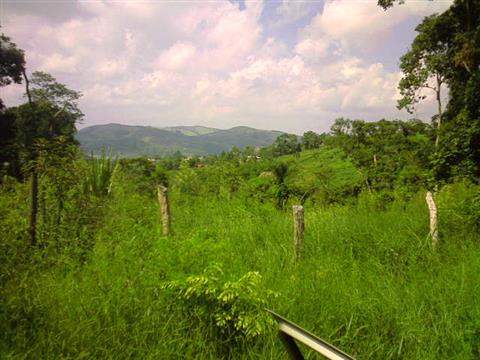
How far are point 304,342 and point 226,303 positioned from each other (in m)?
1.94

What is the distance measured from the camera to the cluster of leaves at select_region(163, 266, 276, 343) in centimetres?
246

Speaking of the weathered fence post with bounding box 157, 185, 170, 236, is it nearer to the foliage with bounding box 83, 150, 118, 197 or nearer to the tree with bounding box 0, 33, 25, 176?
the foliage with bounding box 83, 150, 118, 197

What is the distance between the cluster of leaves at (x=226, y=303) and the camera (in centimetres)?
246

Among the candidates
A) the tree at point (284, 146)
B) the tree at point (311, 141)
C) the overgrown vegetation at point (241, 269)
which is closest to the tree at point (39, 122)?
the overgrown vegetation at point (241, 269)

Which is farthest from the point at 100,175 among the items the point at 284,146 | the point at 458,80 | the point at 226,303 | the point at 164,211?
the point at 284,146

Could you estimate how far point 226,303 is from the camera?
8.65ft

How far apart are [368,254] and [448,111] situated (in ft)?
22.8

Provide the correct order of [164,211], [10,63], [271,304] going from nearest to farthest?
[271,304], [164,211], [10,63]

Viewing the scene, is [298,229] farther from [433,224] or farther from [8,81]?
[8,81]

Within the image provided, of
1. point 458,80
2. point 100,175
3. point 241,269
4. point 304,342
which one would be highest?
point 458,80

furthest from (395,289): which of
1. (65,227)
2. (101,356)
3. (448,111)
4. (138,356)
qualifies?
(448,111)

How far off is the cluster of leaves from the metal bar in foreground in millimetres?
1521

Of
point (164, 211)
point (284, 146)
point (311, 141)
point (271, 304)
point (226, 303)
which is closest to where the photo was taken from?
point (226, 303)

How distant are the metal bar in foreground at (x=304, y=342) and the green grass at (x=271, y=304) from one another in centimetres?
173
